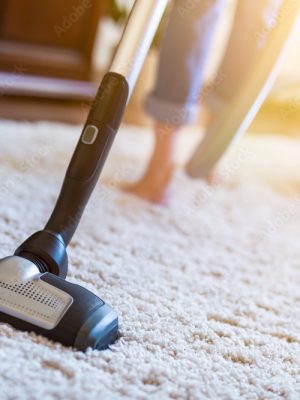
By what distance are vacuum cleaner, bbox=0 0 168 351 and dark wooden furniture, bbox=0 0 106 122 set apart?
1.03 m

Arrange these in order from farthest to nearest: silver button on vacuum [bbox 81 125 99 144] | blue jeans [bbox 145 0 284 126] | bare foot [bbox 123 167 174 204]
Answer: bare foot [bbox 123 167 174 204], blue jeans [bbox 145 0 284 126], silver button on vacuum [bbox 81 125 99 144]

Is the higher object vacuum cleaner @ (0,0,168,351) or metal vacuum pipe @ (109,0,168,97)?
metal vacuum pipe @ (109,0,168,97)

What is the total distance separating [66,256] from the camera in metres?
0.85

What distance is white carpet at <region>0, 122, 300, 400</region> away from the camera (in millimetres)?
715

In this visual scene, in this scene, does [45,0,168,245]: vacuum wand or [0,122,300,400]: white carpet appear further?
[45,0,168,245]: vacuum wand

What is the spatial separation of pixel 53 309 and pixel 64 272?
0.11 meters

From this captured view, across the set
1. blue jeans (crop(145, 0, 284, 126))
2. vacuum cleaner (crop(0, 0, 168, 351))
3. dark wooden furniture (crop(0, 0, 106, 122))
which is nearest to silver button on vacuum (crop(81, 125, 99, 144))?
vacuum cleaner (crop(0, 0, 168, 351))

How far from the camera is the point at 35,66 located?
206cm

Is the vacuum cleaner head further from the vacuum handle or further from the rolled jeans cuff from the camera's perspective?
the rolled jeans cuff

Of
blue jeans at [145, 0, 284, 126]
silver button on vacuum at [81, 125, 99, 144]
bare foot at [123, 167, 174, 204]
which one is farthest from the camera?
bare foot at [123, 167, 174, 204]

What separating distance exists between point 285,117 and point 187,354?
1.98 m

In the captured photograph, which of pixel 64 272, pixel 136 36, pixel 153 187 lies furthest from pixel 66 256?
pixel 153 187

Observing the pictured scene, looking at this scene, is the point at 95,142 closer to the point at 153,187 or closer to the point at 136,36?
the point at 136,36

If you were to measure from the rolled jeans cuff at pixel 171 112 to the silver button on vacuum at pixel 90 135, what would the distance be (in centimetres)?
53
